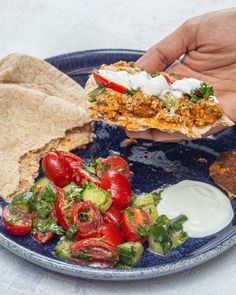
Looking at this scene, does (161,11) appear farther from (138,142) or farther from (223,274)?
(223,274)

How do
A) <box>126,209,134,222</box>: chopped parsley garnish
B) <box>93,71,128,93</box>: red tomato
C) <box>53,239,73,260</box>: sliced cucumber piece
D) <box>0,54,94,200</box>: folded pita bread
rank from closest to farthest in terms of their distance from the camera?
<box>53,239,73,260</box>: sliced cucumber piece
<box>126,209,134,222</box>: chopped parsley garnish
<box>93,71,128,93</box>: red tomato
<box>0,54,94,200</box>: folded pita bread

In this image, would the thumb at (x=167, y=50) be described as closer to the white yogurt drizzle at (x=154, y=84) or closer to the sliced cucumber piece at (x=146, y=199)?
the white yogurt drizzle at (x=154, y=84)

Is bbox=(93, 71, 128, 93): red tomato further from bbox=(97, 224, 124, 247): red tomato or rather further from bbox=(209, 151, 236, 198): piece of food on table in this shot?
bbox=(97, 224, 124, 247): red tomato

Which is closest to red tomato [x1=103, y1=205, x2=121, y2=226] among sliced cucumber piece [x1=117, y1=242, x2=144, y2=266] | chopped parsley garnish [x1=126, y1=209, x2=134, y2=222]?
chopped parsley garnish [x1=126, y1=209, x2=134, y2=222]

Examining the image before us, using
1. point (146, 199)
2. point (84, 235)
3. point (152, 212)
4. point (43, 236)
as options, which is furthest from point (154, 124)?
point (43, 236)

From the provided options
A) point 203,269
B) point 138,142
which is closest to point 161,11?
point 138,142

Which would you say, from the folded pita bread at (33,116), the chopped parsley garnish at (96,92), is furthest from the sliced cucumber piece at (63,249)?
the chopped parsley garnish at (96,92)
